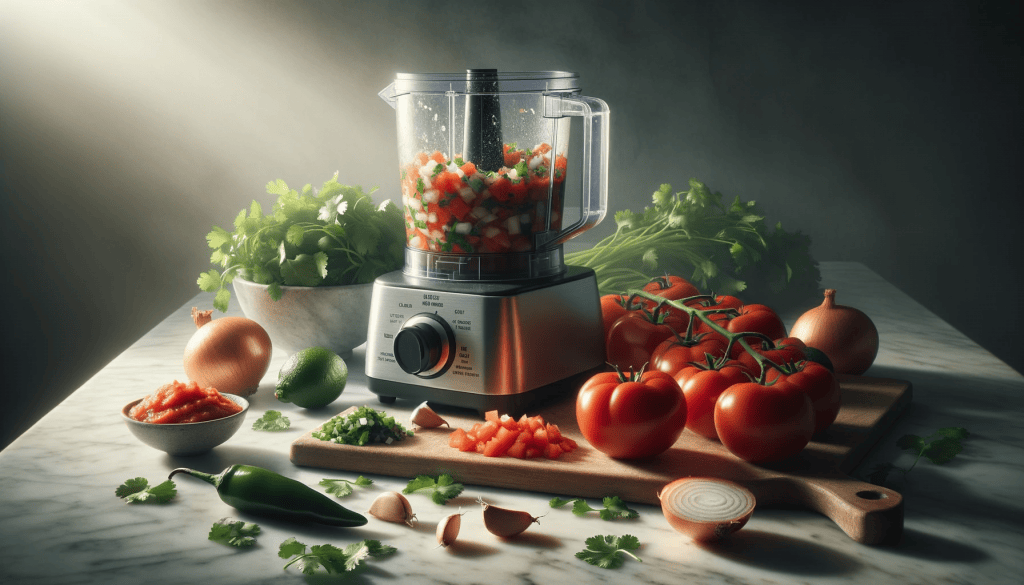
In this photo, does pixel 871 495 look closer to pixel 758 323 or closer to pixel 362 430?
pixel 758 323

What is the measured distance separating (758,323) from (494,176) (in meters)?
0.47

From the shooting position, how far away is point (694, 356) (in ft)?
3.94

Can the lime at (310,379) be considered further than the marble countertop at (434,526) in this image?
Yes

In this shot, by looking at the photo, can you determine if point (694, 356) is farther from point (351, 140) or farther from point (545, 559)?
point (351, 140)

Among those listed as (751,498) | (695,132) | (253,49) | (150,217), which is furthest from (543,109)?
(150,217)

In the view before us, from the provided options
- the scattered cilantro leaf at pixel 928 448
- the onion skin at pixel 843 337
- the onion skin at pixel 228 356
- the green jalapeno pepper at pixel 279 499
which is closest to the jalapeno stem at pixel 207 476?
the green jalapeno pepper at pixel 279 499

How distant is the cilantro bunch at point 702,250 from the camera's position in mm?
1837

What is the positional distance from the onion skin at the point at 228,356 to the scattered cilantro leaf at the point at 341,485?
1.19 ft

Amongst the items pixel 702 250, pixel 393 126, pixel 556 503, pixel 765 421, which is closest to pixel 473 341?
pixel 556 503

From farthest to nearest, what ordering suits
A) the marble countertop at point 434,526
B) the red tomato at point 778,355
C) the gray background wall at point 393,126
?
1. the gray background wall at point 393,126
2. the red tomato at point 778,355
3. the marble countertop at point 434,526

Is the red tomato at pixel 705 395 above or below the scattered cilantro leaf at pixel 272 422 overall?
above

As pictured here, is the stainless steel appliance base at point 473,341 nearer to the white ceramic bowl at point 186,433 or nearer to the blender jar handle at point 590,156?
the blender jar handle at point 590,156

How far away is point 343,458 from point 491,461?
0.19 m

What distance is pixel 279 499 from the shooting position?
90 centimetres
